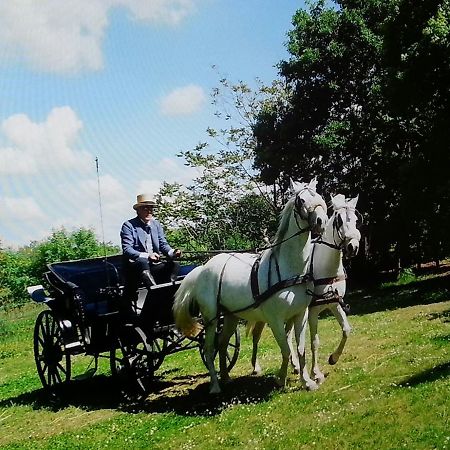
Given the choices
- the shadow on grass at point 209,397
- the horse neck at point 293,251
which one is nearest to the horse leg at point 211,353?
the shadow on grass at point 209,397

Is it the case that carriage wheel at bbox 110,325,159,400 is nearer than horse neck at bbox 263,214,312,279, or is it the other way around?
horse neck at bbox 263,214,312,279

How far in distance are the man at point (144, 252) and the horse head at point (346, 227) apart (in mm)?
2562

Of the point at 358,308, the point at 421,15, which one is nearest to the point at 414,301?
the point at 358,308

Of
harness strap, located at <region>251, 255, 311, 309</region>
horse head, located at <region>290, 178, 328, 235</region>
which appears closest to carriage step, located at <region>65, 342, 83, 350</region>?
harness strap, located at <region>251, 255, 311, 309</region>

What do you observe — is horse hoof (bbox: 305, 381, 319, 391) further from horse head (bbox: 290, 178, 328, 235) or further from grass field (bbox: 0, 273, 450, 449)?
horse head (bbox: 290, 178, 328, 235)

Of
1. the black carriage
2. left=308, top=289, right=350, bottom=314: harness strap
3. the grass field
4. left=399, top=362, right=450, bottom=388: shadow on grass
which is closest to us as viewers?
the grass field

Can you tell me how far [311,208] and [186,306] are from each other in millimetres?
2651

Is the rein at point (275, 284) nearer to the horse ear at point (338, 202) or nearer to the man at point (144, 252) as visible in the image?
the horse ear at point (338, 202)

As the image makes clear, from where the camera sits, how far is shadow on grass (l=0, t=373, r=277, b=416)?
29.6 feet

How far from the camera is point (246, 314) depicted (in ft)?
30.1

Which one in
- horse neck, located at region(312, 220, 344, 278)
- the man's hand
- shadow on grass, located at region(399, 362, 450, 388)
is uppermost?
the man's hand

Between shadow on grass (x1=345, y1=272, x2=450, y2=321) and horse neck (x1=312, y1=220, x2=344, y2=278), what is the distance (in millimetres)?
9809

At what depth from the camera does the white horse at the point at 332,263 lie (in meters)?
8.70

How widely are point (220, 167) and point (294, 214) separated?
2155 centimetres
